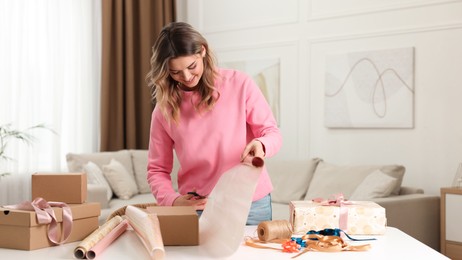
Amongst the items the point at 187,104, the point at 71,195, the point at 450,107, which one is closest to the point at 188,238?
the point at 71,195

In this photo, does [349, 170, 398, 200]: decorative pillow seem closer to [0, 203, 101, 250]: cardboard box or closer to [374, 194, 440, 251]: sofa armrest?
[374, 194, 440, 251]: sofa armrest

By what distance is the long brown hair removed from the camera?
2033 mm

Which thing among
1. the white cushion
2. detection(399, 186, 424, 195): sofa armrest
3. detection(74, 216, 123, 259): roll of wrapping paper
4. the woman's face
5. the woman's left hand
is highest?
the woman's face

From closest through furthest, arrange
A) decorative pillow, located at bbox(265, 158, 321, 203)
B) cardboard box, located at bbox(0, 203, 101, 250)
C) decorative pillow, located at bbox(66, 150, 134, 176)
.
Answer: cardboard box, located at bbox(0, 203, 101, 250) < decorative pillow, located at bbox(265, 158, 321, 203) < decorative pillow, located at bbox(66, 150, 134, 176)

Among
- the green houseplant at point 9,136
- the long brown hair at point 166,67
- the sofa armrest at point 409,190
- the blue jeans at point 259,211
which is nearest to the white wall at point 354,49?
the sofa armrest at point 409,190

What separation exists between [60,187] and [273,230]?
0.67 meters

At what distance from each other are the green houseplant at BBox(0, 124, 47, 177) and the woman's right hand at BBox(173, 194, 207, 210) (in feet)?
10.0

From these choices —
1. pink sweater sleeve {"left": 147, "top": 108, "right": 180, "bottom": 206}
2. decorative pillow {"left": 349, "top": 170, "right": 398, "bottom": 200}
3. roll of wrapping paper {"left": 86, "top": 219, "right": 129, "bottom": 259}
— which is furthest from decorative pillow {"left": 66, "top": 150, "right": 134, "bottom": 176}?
roll of wrapping paper {"left": 86, "top": 219, "right": 129, "bottom": 259}

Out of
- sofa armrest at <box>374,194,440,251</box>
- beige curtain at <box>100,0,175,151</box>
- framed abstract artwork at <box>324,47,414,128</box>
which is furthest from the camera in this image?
beige curtain at <box>100,0,175,151</box>

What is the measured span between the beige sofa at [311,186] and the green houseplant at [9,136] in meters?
0.36

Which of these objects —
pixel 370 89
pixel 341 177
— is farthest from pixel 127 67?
pixel 341 177

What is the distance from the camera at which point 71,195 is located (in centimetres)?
196

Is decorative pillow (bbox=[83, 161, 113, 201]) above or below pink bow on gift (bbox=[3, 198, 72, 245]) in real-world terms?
below

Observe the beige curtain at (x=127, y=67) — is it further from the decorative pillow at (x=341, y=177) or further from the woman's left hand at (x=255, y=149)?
the woman's left hand at (x=255, y=149)
